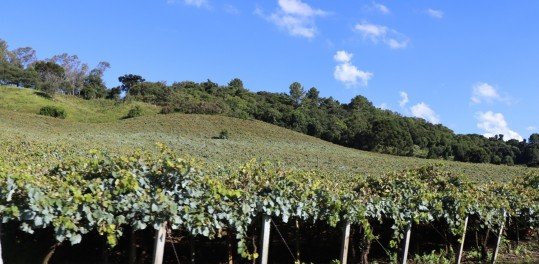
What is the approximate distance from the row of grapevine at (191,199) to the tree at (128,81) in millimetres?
96459

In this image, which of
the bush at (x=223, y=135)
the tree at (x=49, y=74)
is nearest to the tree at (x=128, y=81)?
the tree at (x=49, y=74)

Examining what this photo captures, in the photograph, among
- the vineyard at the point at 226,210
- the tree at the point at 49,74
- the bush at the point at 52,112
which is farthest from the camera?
the tree at the point at 49,74

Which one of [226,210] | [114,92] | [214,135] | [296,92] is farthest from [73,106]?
[226,210]

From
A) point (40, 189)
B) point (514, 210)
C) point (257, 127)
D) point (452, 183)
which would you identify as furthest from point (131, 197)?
point (257, 127)

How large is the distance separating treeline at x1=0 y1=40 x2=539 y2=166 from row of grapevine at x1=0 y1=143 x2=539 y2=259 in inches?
2343

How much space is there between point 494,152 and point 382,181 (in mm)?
72955

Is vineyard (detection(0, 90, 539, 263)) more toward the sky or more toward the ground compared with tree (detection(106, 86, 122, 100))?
more toward the ground

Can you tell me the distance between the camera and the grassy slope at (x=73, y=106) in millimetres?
69312

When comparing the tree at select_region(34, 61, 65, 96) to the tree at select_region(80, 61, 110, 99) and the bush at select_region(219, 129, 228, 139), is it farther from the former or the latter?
the bush at select_region(219, 129, 228, 139)

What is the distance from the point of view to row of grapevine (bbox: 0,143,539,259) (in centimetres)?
617

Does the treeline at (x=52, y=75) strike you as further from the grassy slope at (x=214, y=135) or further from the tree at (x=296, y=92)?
the tree at (x=296, y=92)

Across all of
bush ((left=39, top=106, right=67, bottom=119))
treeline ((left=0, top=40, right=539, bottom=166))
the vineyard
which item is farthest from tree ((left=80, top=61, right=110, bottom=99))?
the vineyard

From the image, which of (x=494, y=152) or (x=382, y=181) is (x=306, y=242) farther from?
(x=494, y=152)

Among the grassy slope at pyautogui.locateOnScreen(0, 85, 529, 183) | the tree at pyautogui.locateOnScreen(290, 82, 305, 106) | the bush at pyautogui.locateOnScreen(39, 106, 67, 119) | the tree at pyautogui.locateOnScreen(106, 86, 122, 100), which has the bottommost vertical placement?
the grassy slope at pyautogui.locateOnScreen(0, 85, 529, 183)
